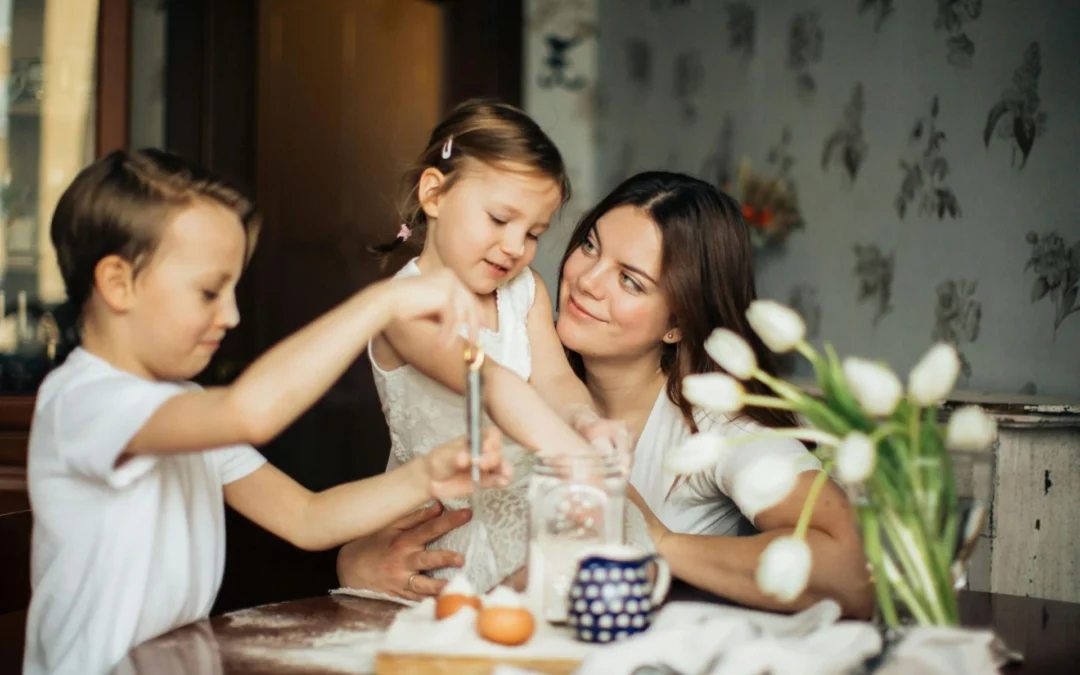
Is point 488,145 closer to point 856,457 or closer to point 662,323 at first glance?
point 662,323

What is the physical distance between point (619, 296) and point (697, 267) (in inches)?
5.6

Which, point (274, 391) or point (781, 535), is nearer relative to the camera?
point (274, 391)

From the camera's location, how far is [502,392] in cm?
150

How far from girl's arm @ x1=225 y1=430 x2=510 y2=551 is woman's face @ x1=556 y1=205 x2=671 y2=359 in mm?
516

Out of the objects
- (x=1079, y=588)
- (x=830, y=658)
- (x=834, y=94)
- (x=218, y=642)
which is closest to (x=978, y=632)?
(x=830, y=658)

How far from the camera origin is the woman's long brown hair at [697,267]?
181 centimetres

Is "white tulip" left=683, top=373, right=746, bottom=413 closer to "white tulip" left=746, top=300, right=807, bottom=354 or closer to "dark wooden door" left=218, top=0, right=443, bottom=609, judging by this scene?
"white tulip" left=746, top=300, right=807, bottom=354

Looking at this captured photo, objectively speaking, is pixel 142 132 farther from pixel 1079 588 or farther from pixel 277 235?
pixel 1079 588

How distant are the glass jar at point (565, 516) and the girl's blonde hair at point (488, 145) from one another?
2.02 feet

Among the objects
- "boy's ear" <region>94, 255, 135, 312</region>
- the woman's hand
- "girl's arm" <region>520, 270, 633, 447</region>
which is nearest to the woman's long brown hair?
"girl's arm" <region>520, 270, 633, 447</region>

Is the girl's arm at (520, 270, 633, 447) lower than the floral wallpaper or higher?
lower

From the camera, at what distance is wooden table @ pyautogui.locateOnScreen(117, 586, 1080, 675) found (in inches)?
42.8

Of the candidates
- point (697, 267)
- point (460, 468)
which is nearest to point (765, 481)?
point (460, 468)

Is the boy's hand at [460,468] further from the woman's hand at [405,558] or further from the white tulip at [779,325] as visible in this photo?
the white tulip at [779,325]
